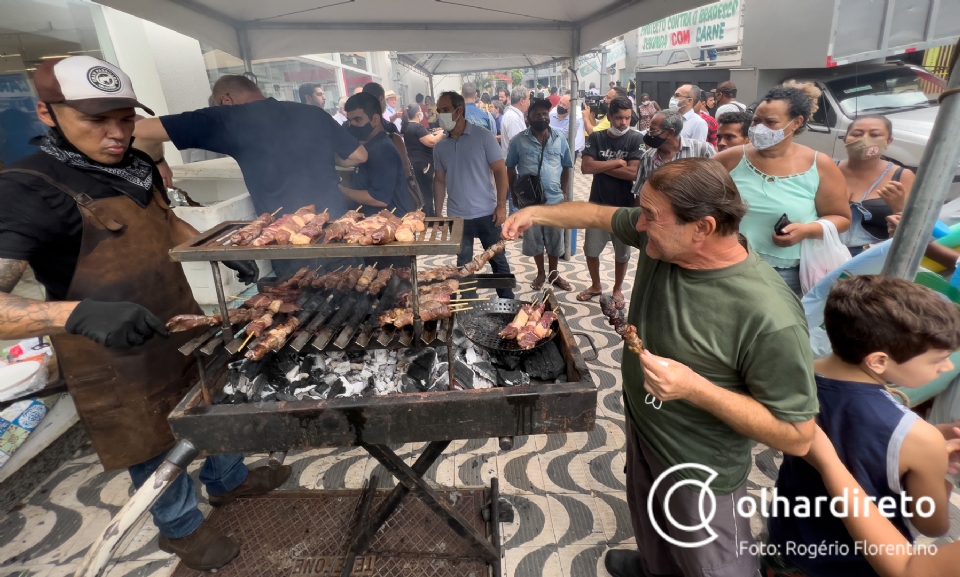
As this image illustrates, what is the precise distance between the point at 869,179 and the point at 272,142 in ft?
15.3

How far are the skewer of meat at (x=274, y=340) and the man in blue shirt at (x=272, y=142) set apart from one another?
50.2 inches

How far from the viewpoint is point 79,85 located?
2010 mm

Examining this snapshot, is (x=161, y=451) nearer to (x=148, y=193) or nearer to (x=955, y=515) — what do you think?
(x=148, y=193)

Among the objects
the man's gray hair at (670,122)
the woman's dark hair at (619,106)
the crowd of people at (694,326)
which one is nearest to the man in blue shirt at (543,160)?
the woman's dark hair at (619,106)

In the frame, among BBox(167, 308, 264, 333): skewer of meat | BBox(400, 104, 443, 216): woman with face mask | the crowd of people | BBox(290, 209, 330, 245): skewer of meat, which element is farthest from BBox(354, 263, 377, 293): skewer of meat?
BBox(400, 104, 443, 216): woman with face mask

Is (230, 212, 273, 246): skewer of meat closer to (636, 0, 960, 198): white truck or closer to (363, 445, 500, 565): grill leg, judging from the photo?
(363, 445, 500, 565): grill leg

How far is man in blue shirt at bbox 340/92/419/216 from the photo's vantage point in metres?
5.13

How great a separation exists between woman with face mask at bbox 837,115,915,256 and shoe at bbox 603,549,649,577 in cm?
280

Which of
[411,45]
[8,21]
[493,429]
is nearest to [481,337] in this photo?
[493,429]

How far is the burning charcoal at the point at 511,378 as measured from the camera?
2348 mm

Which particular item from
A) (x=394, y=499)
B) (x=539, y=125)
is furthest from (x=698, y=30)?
(x=394, y=499)

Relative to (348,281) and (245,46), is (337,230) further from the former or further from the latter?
(245,46)

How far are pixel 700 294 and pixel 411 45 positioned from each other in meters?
4.90

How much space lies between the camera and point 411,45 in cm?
541
